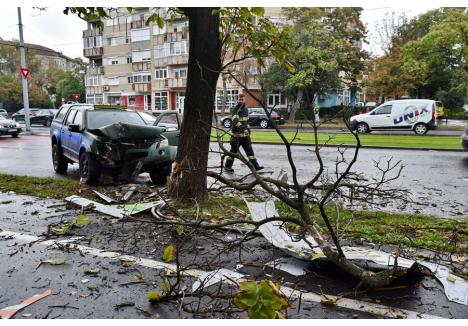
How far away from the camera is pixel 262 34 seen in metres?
6.35

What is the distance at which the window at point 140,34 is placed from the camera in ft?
185

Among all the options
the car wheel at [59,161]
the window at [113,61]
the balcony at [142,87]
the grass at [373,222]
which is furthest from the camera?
the window at [113,61]

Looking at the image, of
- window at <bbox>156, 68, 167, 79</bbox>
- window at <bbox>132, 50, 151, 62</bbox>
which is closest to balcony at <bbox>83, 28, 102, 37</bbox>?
window at <bbox>132, 50, 151, 62</bbox>

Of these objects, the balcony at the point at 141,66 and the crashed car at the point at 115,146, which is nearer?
the crashed car at the point at 115,146

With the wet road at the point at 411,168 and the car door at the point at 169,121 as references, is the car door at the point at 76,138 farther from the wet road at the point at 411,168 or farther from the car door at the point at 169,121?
the car door at the point at 169,121

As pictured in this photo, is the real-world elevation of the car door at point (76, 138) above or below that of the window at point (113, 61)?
below

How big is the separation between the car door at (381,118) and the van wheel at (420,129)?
53.4 inches

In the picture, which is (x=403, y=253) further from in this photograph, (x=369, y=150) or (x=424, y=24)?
(x=424, y=24)

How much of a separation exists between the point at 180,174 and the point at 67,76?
70.6m

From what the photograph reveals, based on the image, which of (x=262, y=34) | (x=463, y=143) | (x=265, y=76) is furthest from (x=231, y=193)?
(x=265, y=76)

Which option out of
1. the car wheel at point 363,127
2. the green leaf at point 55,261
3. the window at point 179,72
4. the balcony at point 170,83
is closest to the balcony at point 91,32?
the balcony at point 170,83

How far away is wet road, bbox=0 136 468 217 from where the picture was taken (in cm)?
705

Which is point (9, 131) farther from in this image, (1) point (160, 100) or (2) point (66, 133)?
(1) point (160, 100)

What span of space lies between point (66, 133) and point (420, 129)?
64.7ft
